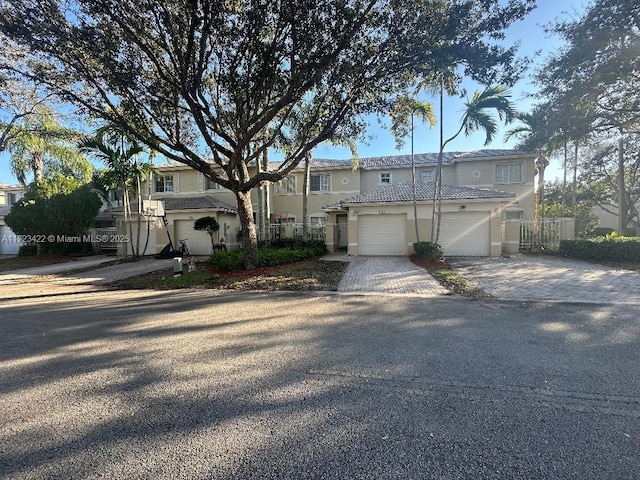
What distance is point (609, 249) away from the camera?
12.6 meters

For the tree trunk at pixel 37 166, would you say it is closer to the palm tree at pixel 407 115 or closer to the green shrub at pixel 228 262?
the green shrub at pixel 228 262

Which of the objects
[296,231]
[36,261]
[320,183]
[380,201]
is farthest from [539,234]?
[36,261]

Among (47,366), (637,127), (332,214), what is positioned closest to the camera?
(47,366)

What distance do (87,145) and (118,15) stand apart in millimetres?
9167

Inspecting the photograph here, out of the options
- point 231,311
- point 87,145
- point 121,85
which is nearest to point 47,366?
point 231,311

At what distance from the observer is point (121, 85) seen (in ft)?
28.6

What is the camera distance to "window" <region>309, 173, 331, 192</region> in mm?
21797

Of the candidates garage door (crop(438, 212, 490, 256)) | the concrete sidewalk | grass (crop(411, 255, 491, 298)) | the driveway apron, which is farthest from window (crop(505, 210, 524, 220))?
the concrete sidewalk

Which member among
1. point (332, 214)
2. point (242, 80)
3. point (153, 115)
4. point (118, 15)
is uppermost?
point (118, 15)

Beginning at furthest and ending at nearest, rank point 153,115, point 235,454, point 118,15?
point 153,115
point 118,15
point 235,454

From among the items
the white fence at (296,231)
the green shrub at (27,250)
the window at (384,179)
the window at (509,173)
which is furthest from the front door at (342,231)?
the green shrub at (27,250)

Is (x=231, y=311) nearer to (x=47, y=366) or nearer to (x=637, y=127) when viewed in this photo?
(x=47, y=366)

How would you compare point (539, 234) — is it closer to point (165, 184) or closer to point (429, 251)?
point (429, 251)

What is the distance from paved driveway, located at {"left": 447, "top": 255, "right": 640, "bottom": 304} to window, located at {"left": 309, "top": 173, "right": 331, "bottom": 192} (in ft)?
36.5
